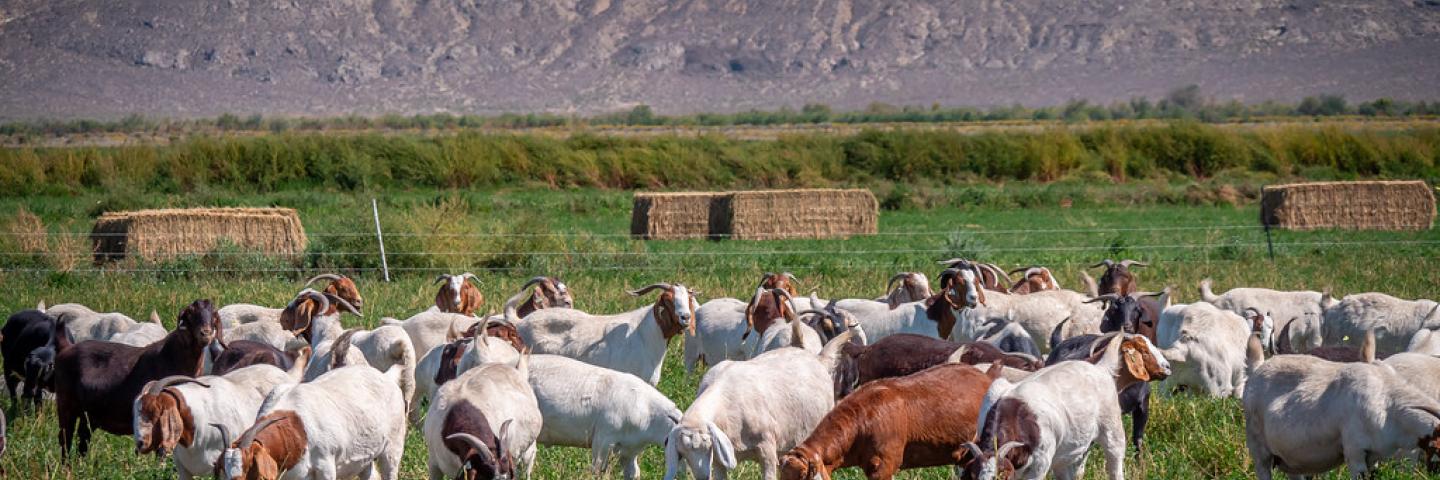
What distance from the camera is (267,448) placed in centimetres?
857

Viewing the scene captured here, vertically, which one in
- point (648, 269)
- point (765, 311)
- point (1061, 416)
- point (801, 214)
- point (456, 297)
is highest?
point (1061, 416)

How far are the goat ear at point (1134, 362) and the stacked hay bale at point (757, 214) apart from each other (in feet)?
70.9

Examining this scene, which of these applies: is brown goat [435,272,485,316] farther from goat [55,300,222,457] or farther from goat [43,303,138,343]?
goat [55,300,222,457]

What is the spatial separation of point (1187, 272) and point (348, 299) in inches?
465

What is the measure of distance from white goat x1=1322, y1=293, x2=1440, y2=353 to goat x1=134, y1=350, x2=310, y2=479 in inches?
396

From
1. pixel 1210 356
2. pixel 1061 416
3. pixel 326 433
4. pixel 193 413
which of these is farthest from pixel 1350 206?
pixel 193 413

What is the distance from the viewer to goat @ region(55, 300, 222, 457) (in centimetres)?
1130

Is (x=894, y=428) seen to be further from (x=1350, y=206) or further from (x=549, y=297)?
(x=1350, y=206)

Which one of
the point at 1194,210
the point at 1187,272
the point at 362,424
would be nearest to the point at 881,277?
the point at 1187,272

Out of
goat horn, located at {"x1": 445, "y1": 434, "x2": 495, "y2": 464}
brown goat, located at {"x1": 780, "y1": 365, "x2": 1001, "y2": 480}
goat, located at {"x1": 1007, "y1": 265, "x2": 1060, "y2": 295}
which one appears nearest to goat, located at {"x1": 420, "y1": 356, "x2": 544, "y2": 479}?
goat horn, located at {"x1": 445, "y1": 434, "x2": 495, "y2": 464}

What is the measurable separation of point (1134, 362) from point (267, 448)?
18.2 feet

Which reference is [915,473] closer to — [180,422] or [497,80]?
[180,422]

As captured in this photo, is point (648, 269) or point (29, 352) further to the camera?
point (648, 269)

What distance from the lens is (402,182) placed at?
4844cm
